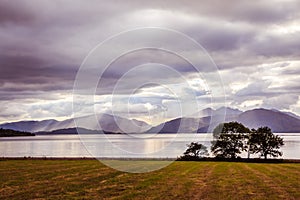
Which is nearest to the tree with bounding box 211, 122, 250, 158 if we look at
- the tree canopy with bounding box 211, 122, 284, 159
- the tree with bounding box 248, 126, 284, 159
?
the tree canopy with bounding box 211, 122, 284, 159

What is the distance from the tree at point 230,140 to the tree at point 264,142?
2.16 meters

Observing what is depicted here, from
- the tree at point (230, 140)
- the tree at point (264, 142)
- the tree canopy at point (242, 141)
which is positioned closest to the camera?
the tree at point (264, 142)

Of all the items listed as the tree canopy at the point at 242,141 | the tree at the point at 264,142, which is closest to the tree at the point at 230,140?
the tree canopy at the point at 242,141

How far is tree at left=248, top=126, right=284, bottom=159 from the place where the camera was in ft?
268

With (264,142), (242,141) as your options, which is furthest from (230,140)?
(264,142)

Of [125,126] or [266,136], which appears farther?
[266,136]

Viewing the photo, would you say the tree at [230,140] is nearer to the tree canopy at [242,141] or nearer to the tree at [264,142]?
the tree canopy at [242,141]

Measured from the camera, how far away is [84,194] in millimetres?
21422

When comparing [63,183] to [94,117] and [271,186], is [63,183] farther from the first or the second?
[271,186]

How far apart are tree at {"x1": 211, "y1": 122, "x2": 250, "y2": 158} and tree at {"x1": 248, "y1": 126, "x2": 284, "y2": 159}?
2162 mm

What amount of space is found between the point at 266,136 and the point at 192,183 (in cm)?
Answer: 6146

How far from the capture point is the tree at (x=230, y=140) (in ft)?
276

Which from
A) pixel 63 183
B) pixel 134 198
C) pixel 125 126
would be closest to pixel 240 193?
pixel 134 198

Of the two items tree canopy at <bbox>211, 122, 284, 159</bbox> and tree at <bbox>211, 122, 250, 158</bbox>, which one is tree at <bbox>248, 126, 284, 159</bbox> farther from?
tree at <bbox>211, 122, 250, 158</bbox>
